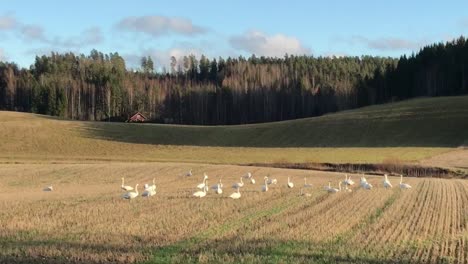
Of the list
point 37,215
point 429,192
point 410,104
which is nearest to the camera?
point 37,215

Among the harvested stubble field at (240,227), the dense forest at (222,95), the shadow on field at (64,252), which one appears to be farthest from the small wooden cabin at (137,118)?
the shadow on field at (64,252)

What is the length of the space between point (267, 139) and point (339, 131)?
1139 cm

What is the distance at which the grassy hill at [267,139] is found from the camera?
220 feet

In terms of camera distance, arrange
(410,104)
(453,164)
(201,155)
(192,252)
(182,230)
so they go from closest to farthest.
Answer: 1. (192,252)
2. (182,230)
3. (453,164)
4. (201,155)
5. (410,104)

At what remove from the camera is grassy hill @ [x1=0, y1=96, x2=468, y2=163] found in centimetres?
6712

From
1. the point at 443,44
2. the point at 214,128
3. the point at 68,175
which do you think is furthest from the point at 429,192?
the point at 443,44

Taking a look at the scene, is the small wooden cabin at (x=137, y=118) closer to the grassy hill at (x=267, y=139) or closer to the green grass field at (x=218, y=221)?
the grassy hill at (x=267, y=139)

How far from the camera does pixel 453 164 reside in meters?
53.3

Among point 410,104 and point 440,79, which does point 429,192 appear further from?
point 440,79

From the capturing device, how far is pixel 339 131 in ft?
289

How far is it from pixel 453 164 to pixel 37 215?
43452 mm

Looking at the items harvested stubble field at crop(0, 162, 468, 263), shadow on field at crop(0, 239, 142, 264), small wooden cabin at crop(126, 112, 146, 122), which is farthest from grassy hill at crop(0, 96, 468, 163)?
shadow on field at crop(0, 239, 142, 264)

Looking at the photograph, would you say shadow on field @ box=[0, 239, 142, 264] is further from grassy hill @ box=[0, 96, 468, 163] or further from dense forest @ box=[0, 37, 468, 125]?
dense forest @ box=[0, 37, 468, 125]

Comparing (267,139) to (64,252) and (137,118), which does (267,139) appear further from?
(64,252)
